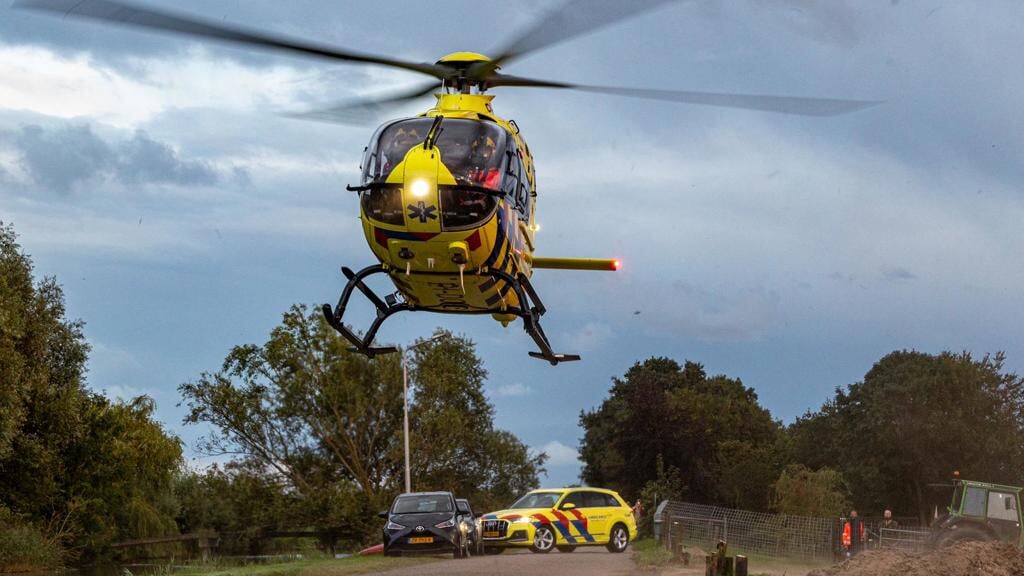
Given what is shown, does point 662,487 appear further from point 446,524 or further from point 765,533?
point 446,524

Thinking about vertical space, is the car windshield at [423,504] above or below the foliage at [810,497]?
above

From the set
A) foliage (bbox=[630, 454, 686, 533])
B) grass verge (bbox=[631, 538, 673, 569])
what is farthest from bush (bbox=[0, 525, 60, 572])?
foliage (bbox=[630, 454, 686, 533])

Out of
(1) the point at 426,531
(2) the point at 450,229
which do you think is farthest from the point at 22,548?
(2) the point at 450,229

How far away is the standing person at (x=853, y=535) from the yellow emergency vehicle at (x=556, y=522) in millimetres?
5647

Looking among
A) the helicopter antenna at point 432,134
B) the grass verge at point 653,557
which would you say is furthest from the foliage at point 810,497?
the helicopter antenna at point 432,134

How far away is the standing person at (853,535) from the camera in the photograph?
28.3 m

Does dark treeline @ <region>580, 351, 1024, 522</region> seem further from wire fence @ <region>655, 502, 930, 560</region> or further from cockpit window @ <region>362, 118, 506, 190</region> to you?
cockpit window @ <region>362, 118, 506, 190</region>

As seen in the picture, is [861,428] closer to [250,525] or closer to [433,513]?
[250,525]

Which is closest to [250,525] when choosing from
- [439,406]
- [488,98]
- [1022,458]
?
[439,406]

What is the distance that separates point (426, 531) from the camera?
27750mm

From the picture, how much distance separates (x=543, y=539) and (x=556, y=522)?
52 centimetres

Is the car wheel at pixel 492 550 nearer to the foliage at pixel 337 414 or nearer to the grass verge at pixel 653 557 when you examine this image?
the grass verge at pixel 653 557

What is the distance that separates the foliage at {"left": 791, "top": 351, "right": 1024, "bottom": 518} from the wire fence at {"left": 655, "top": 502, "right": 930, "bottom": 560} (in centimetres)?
3128

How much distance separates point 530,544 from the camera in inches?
1158
